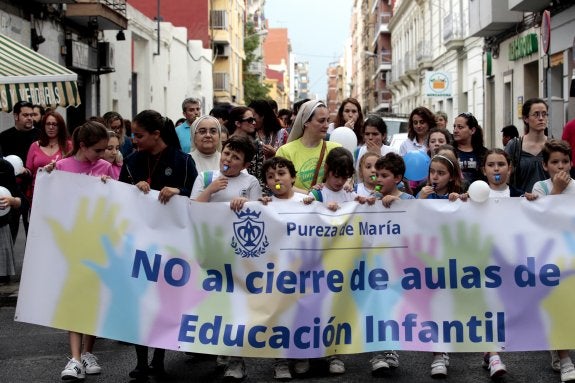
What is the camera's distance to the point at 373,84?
89.8 m

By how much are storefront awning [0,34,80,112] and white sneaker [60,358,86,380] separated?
5.50 meters

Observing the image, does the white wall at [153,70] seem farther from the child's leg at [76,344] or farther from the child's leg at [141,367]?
the child's leg at [141,367]

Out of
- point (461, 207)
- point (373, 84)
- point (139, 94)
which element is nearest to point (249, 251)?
point (461, 207)

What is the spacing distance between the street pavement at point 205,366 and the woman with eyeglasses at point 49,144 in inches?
101

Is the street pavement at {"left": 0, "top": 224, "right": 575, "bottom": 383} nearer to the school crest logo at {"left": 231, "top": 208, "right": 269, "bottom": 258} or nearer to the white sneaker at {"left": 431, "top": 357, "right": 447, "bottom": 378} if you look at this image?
the white sneaker at {"left": 431, "top": 357, "right": 447, "bottom": 378}

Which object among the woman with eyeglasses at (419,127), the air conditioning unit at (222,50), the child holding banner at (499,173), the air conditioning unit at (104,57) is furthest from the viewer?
the air conditioning unit at (222,50)

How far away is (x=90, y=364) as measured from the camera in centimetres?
655

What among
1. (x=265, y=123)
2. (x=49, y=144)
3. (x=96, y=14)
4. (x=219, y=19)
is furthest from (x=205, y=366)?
(x=219, y=19)

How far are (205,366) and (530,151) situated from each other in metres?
3.34

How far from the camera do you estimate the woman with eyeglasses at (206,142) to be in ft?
23.8

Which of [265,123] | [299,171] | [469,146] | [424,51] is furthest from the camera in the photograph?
[424,51]

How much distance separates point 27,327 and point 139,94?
89.9ft

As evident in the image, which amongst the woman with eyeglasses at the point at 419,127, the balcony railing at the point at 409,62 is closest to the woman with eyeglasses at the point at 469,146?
the woman with eyeglasses at the point at 419,127

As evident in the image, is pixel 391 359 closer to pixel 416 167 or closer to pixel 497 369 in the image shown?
pixel 497 369
